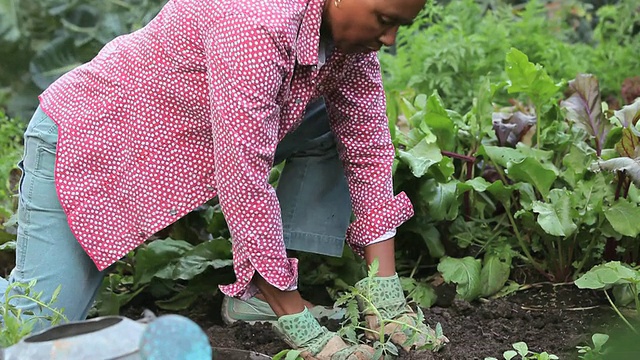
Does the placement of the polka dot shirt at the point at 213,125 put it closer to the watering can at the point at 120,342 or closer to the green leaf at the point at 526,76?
the green leaf at the point at 526,76

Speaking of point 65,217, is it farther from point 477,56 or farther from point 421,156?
point 477,56

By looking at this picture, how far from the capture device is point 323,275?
2988 millimetres

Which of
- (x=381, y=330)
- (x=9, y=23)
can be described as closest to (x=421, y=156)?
(x=381, y=330)

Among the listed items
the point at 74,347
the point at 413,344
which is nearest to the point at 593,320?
the point at 413,344

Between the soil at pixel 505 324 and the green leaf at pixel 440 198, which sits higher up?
the green leaf at pixel 440 198

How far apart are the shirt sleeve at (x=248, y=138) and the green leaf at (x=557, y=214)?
87cm

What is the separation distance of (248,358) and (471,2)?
3174mm

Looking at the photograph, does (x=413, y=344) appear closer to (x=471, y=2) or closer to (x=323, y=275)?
(x=323, y=275)

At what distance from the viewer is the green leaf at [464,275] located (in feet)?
9.17

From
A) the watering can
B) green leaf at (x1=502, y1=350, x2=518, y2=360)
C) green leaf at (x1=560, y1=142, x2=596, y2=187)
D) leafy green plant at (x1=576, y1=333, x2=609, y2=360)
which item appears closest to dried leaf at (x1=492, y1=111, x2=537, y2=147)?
green leaf at (x1=560, y1=142, x2=596, y2=187)

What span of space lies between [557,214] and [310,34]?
1.05 meters

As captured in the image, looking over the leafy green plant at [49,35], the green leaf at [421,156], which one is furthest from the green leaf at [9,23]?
the green leaf at [421,156]

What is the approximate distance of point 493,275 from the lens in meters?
2.87

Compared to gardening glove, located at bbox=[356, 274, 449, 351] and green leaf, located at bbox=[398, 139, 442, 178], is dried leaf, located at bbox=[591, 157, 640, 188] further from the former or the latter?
gardening glove, located at bbox=[356, 274, 449, 351]
